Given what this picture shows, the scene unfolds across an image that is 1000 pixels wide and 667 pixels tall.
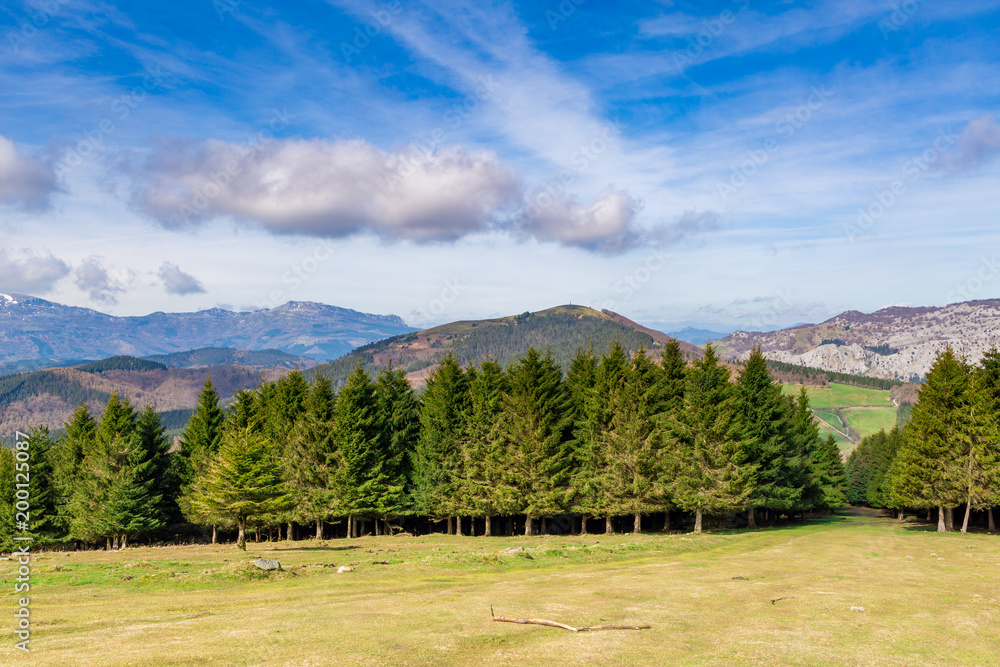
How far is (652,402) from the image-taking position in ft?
201

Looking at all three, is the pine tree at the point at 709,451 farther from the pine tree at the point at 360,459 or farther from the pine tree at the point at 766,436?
the pine tree at the point at 360,459

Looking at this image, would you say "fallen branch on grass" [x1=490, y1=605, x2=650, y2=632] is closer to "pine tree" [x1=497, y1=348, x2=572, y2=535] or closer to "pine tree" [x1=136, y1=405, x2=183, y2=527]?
"pine tree" [x1=497, y1=348, x2=572, y2=535]

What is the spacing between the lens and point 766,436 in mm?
66000

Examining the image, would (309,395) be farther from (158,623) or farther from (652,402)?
(158,623)

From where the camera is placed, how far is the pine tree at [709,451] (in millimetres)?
57500

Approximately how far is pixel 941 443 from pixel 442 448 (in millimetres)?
51491

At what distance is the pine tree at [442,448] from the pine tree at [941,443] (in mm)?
46573

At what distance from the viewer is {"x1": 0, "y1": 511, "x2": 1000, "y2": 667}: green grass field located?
49.6 feet

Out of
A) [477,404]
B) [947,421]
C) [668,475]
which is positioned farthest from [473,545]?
[947,421]

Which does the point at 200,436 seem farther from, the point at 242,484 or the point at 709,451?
the point at 709,451

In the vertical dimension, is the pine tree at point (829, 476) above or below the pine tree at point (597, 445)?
below

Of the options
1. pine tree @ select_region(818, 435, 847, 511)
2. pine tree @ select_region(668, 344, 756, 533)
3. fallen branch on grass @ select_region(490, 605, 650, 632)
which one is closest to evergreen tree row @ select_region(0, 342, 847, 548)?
pine tree @ select_region(668, 344, 756, 533)

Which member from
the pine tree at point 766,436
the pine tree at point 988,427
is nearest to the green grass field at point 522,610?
the pine tree at point 988,427

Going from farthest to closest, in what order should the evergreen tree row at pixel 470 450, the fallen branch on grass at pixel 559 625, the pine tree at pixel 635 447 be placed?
1. the evergreen tree row at pixel 470 450
2. the pine tree at pixel 635 447
3. the fallen branch on grass at pixel 559 625
